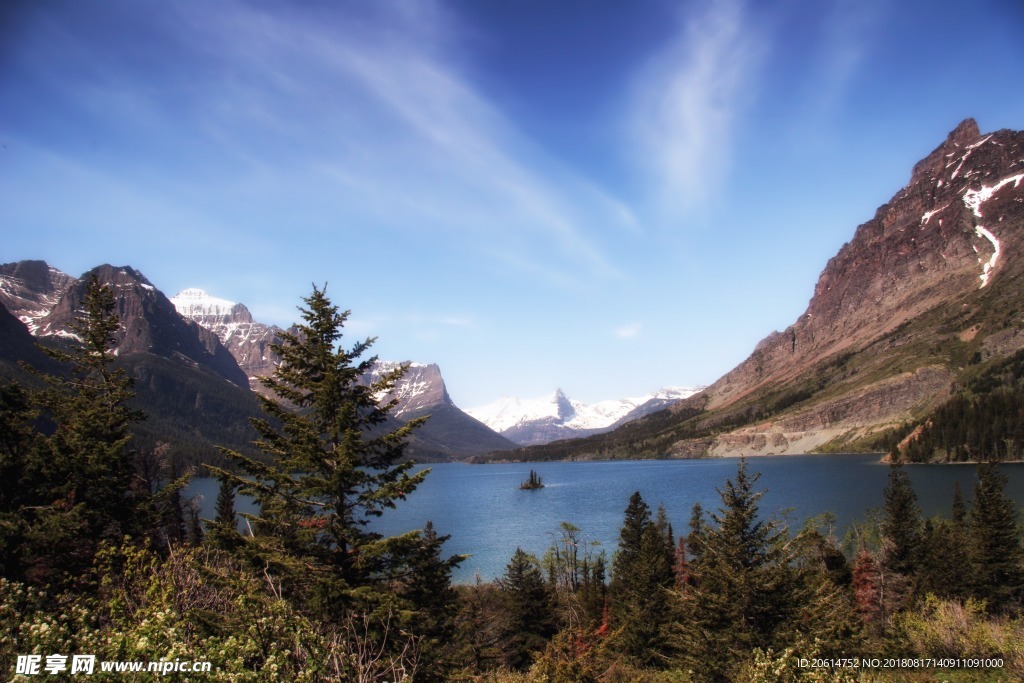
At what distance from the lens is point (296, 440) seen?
18.9 meters

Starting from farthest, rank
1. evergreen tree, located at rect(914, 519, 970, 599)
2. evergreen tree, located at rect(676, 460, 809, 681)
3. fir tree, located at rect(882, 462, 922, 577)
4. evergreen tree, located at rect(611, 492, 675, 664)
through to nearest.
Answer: fir tree, located at rect(882, 462, 922, 577)
evergreen tree, located at rect(914, 519, 970, 599)
evergreen tree, located at rect(611, 492, 675, 664)
evergreen tree, located at rect(676, 460, 809, 681)

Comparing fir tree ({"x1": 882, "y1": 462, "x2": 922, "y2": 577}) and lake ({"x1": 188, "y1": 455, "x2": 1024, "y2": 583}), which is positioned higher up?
fir tree ({"x1": 882, "y1": 462, "x2": 922, "y2": 577})

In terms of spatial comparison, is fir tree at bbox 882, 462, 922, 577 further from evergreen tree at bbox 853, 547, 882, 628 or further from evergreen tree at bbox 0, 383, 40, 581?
evergreen tree at bbox 0, 383, 40, 581

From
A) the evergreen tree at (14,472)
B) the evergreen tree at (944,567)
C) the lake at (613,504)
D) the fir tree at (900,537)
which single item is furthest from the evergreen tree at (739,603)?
the lake at (613,504)

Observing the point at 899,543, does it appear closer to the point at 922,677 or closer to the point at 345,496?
the point at 922,677

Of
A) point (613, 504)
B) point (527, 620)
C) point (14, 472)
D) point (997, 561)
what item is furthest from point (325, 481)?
point (613, 504)

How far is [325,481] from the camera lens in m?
17.6

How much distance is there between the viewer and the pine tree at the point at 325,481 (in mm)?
17203

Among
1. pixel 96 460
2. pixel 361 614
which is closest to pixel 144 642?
pixel 361 614

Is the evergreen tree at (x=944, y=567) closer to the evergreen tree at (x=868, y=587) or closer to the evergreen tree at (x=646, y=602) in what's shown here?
the evergreen tree at (x=868, y=587)

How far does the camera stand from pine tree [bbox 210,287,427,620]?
56.4ft

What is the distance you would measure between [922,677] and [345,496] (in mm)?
26897

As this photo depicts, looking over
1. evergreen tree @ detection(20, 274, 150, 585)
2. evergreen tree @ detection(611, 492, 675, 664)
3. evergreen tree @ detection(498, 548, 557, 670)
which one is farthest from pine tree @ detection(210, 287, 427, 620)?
evergreen tree @ detection(498, 548, 557, 670)

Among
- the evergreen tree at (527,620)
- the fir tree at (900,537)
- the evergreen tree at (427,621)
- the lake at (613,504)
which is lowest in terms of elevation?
the lake at (613,504)
